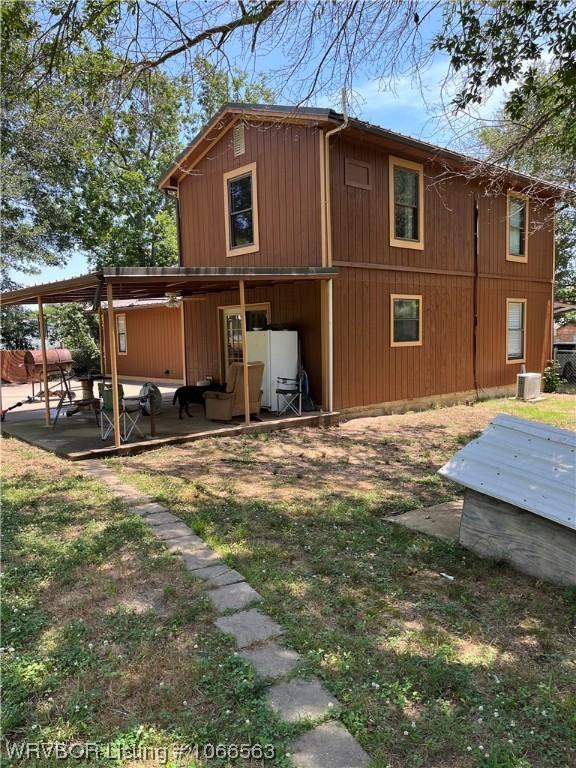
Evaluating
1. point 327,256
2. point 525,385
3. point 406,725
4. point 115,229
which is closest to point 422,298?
point 327,256

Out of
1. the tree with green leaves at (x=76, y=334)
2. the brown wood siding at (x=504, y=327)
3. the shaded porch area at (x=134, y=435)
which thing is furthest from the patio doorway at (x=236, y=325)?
the tree with green leaves at (x=76, y=334)

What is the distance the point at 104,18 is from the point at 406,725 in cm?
605

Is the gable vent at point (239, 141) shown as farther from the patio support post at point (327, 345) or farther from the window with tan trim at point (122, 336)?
the window with tan trim at point (122, 336)

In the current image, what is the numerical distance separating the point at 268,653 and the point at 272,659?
5 centimetres

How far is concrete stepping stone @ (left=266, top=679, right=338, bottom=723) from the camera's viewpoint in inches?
80.7

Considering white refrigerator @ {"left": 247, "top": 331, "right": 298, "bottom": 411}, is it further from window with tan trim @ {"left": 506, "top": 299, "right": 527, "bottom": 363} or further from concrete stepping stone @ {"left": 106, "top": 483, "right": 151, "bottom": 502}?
window with tan trim @ {"left": 506, "top": 299, "right": 527, "bottom": 363}

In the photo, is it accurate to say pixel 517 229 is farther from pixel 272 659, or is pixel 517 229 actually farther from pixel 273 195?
pixel 272 659

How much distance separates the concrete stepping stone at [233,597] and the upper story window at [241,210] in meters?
7.82

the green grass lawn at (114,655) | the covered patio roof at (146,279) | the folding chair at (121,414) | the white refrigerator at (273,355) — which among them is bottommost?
the green grass lawn at (114,655)

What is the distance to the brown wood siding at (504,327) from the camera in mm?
12232

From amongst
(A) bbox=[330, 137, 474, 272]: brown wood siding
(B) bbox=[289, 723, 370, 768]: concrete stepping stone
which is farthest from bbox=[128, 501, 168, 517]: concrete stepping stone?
(A) bbox=[330, 137, 474, 272]: brown wood siding

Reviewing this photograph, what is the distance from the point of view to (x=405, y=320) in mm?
10383

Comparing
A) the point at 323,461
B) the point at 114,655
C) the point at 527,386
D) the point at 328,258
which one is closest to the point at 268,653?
the point at 114,655

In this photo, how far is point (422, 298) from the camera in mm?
10617
